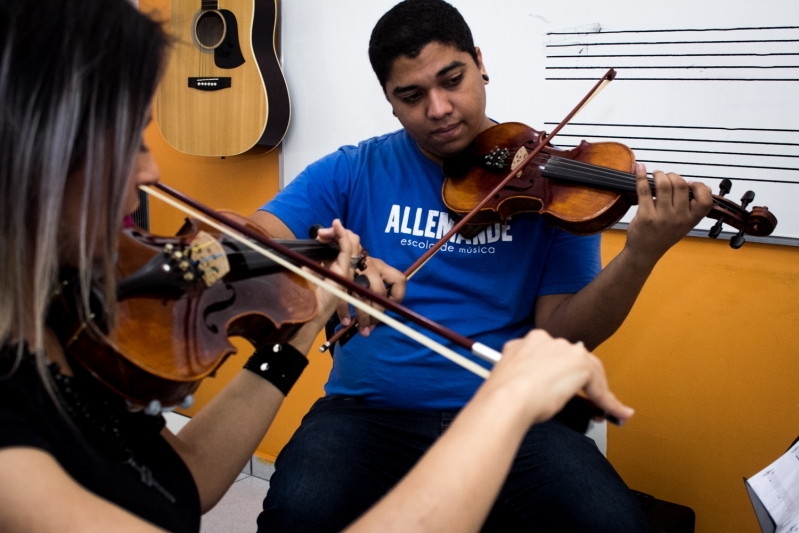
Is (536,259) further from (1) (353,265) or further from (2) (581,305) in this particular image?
(1) (353,265)

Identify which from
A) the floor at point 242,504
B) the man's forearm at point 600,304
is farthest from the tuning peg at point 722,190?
the floor at point 242,504

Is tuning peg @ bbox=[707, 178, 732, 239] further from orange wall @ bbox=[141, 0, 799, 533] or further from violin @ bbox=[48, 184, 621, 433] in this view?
violin @ bbox=[48, 184, 621, 433]

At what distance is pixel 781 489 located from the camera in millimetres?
1169

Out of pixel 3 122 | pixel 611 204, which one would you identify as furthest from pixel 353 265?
pixel 3 122

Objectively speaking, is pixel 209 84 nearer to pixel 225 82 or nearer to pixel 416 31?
pixel 225 82

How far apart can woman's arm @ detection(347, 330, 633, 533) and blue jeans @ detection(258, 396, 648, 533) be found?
0.58m

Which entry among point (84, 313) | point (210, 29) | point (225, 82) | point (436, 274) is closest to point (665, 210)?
point (436, 274)

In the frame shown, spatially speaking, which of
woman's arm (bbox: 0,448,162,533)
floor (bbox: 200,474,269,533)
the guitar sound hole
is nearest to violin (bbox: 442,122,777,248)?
woman's arm (bbox: 0,448,162,533)

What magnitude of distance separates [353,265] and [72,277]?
0.53m

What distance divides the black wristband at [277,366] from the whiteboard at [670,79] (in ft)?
3.43

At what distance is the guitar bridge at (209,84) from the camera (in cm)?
209

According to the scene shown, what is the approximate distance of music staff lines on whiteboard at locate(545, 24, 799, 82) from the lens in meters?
1.46

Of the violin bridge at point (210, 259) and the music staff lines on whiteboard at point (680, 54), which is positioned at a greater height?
the music staff lines on whiteboard at point (680, 54)

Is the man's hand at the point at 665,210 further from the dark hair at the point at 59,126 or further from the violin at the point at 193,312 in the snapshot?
the dark hair at the point at 59,126
